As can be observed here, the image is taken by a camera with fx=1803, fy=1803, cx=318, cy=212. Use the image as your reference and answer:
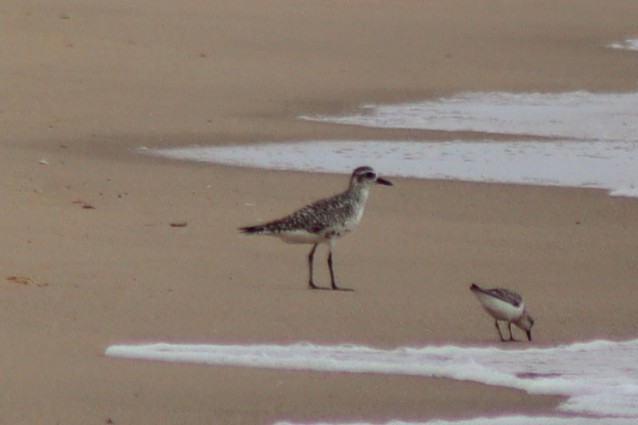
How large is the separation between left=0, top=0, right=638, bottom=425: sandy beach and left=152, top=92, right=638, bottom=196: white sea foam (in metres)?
0.41

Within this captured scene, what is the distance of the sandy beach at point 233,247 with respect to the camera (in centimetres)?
617

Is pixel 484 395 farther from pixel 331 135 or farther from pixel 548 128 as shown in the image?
pixel 548 128

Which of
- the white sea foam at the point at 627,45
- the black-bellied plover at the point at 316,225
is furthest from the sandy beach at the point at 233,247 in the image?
the white sea foam at the point at 627,45

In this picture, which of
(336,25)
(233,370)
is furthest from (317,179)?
(336,25)

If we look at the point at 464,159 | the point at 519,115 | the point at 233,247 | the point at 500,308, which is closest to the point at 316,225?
the point at 233,247

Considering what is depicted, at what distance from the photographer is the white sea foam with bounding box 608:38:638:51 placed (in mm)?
23172

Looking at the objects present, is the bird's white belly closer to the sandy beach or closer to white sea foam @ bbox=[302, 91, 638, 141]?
the sandy beach

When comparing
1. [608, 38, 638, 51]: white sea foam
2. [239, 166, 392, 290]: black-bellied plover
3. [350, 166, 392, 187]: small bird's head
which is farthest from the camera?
[608, 38, 638, 51]: white sea foam

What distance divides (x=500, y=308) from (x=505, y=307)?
0.03 metres

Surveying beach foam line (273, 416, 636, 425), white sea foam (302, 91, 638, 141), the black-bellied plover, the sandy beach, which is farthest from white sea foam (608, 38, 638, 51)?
beach foam line (273, 416, 636, 425)

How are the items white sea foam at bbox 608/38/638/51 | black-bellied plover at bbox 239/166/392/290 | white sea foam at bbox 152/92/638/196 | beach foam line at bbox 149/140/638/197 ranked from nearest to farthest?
black-bellied plover at bbox 239/166/392/290, beach foam line at bbox 149/140/638/197, white sea foam at bbox 152/92/638/196, white sea foam at bbox 608/38/638/51

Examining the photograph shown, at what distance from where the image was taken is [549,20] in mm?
26094

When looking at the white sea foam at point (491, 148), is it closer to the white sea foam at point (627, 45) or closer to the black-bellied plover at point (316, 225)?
the black-bellied plover at point (316, 225)

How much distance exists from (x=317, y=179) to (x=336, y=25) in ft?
38.6
